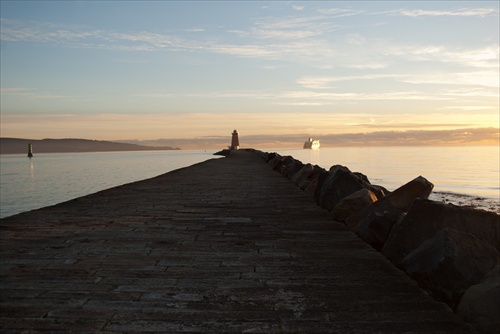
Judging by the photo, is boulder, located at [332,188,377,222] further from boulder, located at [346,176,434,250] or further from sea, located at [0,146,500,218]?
sea, located at [0,146,500,218]

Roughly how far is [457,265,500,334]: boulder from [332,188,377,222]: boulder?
3.13 meters

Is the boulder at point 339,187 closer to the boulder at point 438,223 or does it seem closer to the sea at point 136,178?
the boulder at point 438,223

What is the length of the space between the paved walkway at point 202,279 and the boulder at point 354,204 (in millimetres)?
295

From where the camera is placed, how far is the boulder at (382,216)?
15.4 feet

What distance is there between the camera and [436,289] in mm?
3182

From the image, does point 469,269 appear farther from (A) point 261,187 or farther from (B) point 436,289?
(A) point 261,187

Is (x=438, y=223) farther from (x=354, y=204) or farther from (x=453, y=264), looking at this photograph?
(x=354, y=204)

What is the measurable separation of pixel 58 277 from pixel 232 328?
6.12ft

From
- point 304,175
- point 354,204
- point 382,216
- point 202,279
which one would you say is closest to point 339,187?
point 354,204

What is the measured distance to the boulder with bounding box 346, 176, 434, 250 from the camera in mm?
4688

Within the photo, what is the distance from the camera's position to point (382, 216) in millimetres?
4742

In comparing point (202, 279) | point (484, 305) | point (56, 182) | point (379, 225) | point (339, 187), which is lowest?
point (56, 182)

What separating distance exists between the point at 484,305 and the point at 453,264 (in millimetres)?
476

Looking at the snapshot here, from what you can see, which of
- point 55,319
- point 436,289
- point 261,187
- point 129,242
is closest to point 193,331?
point 55,319
